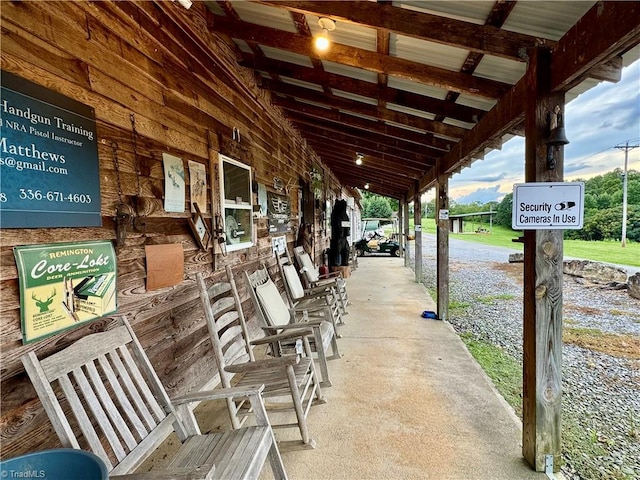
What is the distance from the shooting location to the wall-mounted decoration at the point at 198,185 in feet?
7.43

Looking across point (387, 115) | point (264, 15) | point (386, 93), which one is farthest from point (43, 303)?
point (387, 115)

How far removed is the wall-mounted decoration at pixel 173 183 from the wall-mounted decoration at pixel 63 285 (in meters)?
0.54

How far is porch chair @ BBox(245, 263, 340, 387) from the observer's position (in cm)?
249

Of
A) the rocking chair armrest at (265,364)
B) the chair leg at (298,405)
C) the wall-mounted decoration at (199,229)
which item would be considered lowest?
the chair leg at (298,405)

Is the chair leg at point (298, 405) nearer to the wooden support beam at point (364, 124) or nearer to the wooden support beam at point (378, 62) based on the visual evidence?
the wooden support beam at point (378, 62)

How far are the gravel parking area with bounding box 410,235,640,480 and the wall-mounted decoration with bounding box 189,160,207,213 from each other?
2796 mm

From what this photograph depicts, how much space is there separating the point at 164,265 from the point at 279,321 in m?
1.26

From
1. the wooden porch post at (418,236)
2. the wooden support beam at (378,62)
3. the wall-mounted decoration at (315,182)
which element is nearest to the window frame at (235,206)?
the wooden support beam at (378,62)

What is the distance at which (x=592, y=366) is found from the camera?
11.2ft

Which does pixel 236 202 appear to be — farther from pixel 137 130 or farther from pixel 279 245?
pixel 279 245

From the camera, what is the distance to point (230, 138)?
289 centimetres

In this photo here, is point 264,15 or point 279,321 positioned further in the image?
point 279,321

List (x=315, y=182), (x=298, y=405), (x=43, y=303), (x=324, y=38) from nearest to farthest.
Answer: (x=43, y=303) → (x=298, y=405) → (x=324, y=38) → (x=315, y=182)

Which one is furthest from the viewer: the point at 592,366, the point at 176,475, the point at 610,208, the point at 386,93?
the point at 610,208
